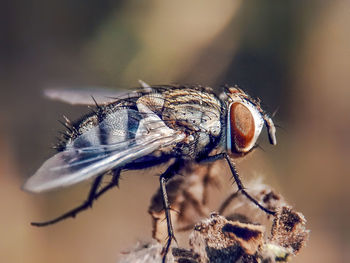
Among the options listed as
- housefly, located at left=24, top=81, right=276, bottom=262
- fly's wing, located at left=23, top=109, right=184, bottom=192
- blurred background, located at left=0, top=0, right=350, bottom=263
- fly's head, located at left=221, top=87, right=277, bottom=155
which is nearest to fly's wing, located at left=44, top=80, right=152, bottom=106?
housefly, located at left=24, top=81, right=276, bottom=262

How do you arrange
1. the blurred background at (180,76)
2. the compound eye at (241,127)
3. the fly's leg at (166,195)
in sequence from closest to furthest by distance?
1. the fly's leg at (166,195)
2. the compound eye at (241,127)
3. the blurred background at (180,76)

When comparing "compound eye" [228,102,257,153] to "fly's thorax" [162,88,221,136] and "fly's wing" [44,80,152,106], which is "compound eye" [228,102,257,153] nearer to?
"fly's thorax" [162,88,221,136]

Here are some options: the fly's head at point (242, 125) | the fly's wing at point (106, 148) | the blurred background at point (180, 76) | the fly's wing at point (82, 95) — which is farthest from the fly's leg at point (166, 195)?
the blurred background at point (180, 76)

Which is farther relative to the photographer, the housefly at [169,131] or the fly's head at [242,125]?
the fly's head at [242,125]

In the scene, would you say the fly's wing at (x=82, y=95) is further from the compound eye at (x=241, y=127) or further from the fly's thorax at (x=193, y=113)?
the compound eye at (x=241, y=127)

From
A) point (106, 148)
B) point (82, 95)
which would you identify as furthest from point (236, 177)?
point (82, 95)

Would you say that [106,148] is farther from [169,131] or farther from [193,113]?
[193,113]
